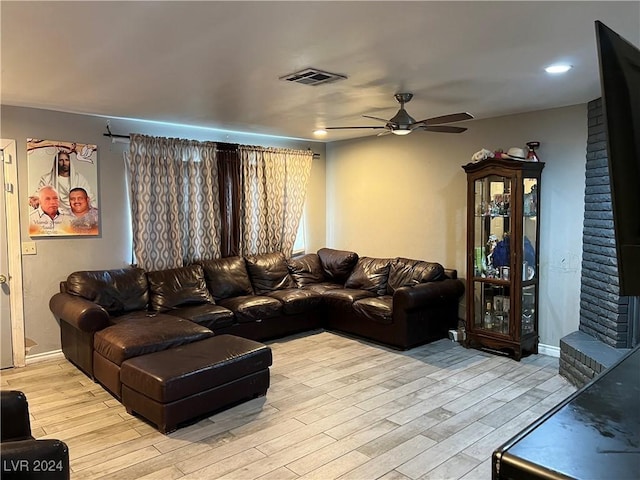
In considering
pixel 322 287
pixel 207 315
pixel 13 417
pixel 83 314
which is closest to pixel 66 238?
pixel 83 314

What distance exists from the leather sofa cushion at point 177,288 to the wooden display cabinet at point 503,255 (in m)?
2.93

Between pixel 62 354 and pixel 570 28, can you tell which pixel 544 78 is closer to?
pixel 570 28

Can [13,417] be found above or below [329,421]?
above

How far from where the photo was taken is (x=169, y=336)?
377cm

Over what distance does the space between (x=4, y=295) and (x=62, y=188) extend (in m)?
1.14

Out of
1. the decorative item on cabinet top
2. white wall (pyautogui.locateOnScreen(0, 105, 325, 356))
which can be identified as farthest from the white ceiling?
the decorative item on cabinet top

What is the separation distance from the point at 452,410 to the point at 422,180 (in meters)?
3.10

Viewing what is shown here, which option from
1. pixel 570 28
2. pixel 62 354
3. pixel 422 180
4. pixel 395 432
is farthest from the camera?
pixel 422 180

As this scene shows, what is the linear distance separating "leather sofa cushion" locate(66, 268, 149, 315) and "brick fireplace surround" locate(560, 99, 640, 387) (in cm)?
410

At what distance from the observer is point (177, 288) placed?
4992 millimetres

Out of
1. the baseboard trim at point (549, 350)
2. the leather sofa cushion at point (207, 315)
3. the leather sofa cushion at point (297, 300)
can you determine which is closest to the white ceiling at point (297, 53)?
the leather sofa cushion at point (207, 315)

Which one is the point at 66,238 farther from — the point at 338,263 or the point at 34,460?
the point at 34,460

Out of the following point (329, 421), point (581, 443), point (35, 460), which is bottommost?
point (329, 421)

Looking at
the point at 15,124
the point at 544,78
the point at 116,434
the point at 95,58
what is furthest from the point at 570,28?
the point at 15,124
